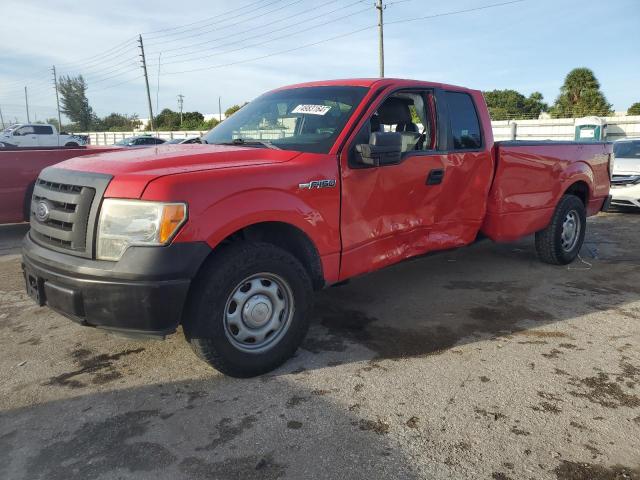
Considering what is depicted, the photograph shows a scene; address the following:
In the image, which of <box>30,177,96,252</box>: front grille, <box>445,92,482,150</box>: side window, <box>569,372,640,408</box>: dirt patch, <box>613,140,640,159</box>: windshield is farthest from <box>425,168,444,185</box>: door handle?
<box>613,140,640,159</box>: windshield

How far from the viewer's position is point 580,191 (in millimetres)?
6125

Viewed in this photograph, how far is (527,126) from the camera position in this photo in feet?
84.9

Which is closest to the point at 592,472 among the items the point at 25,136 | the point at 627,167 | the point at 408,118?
the point at 408,118

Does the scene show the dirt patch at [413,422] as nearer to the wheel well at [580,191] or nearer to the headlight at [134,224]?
the headlight at [134,224]

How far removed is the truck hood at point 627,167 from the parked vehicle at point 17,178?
1004 cm

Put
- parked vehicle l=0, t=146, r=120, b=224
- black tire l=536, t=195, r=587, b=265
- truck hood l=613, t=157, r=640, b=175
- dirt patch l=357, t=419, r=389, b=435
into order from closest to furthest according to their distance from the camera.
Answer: dirt patch l=357, t=419, r=389, b=435 < black tire l=536, t=195, r=587, b=265 < parked vehicle l=0, t=146, r=120, b=224 < truck hood l=613, t=157, r=640, b=175

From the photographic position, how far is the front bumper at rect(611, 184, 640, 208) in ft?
31.0

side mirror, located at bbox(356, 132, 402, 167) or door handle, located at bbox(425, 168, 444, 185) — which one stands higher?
side mirror, located at bbox(356, 132, 402, 167)

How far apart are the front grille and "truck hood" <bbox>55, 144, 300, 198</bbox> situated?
0.16m

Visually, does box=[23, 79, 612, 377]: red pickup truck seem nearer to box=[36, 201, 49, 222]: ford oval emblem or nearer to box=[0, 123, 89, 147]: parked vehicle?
box=[36, 201, 49, 222]: ford oval emblem

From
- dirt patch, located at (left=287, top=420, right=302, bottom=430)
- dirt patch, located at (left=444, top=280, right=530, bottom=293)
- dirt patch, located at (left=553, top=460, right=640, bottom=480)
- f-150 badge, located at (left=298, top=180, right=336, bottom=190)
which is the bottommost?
dirt patch, located at (left=553, top=460, right=640, bottom=480)

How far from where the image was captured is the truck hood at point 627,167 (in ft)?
31.6

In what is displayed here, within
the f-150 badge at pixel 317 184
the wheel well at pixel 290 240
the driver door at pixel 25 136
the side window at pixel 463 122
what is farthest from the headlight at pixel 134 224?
the driver door at pixel 25 136

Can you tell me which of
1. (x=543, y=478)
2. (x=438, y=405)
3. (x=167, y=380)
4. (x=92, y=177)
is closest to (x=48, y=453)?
(x=167, y=380)
